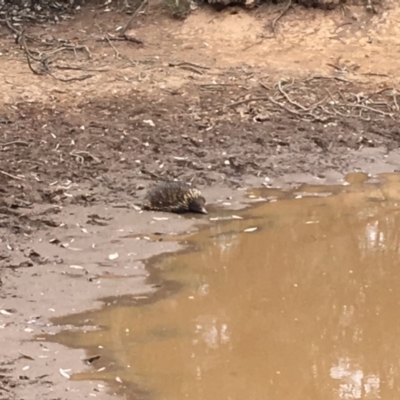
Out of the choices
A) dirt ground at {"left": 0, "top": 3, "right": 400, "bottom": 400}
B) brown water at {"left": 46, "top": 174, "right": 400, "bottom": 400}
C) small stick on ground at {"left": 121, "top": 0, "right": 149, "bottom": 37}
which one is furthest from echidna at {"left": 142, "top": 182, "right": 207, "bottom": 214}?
small stick on ground at {"left": 121, "top": 0, "right": 149, "bottom": 37}

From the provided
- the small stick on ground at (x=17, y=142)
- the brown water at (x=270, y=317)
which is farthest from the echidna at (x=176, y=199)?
the small stick on ground at (x=17, y=142)

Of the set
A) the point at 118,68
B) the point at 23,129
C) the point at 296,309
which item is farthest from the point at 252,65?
the point at 296,309

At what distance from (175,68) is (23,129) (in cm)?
248

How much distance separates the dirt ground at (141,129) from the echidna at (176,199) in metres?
0.11

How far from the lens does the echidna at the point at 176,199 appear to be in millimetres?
6617

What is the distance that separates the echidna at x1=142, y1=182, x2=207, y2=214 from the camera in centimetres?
662

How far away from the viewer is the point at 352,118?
8.84 m

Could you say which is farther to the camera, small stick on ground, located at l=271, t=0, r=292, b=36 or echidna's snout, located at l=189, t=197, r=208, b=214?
small stick on ground, located at l=271, t=0, r=292, b=36

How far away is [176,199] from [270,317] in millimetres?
1782

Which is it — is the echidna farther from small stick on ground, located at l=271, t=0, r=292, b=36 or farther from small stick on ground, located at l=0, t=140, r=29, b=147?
small stick on ground, located at l=271, t=0, r=292, b=36

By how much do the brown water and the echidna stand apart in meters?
0.27

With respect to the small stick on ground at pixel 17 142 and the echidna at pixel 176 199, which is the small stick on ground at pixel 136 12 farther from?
the echidna at pixel 176 199

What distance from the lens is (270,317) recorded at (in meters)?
5.15

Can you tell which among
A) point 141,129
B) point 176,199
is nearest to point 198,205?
point 176,199
